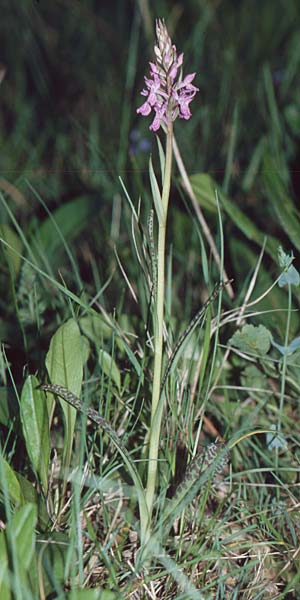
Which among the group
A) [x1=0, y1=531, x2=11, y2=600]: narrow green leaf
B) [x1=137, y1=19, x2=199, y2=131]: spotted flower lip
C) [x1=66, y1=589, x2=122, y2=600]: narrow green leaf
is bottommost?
[x1=66, y1=589, x2=122, y2=600]: narrow green leaf

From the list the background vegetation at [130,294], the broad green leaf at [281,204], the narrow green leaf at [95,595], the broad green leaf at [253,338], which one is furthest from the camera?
the broad green leaf at [281,204]

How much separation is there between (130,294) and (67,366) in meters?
0.50

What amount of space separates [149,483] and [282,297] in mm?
679

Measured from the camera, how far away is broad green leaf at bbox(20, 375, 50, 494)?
49.3 inches

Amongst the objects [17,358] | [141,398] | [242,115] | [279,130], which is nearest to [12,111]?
[242,115]

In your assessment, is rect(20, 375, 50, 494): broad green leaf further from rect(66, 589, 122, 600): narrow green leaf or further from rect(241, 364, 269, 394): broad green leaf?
rect(241, 364, 269, 394): broad green leaf

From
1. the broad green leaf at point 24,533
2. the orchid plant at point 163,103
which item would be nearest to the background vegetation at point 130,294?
the broad green leaf at point 24,533

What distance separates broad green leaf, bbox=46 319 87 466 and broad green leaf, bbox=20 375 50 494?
44 mm

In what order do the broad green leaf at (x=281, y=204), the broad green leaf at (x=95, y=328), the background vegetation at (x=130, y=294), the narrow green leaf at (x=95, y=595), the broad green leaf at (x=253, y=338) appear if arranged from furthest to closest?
the broad green leaf at (x=281, y=204)
the broad green leaf at (x=95, y=328)
the broad green leaf at (x=253, y=338)
the background vegetation at (x=130, y=294)
the narrow green leaf at (x=95, y=595)

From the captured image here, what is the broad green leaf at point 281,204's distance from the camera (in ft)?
5.55

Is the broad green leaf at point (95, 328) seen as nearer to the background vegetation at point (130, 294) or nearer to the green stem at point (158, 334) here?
the background vegetation at point (130, 294)

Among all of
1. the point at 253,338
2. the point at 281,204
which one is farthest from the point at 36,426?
the point at 281,204

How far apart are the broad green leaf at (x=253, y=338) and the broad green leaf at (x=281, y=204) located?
0.33 metres

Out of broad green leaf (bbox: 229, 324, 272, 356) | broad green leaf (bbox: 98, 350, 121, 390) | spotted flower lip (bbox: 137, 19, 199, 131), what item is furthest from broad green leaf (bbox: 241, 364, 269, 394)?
spotted flower lip (bbox: 137, 19, 199, 131)
